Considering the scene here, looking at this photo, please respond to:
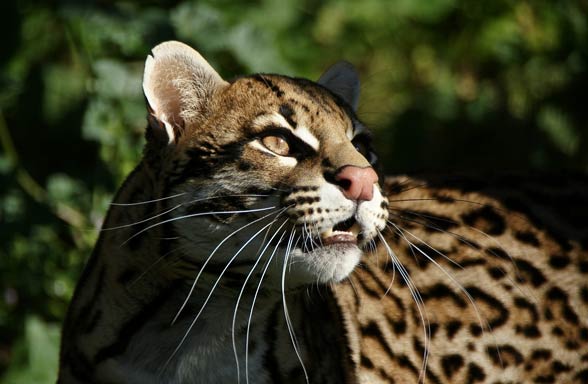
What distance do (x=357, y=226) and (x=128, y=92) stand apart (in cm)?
254

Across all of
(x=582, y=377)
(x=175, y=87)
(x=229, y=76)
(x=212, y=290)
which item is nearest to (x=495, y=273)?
(x=582, y=377)

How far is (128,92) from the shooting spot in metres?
5.69

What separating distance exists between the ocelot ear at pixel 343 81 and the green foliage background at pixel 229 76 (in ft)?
1.01

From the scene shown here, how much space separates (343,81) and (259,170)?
945mm

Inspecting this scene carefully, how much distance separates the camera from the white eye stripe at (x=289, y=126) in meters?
3.58

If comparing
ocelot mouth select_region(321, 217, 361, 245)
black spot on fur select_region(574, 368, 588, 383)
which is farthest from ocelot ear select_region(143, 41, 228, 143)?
black spot on fur select_region(574, 368, 588, 383)

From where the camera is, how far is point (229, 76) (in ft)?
19.4

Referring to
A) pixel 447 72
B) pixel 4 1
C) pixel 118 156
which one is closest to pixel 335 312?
pixel 118 156

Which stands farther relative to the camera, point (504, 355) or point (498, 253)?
point (498, 253)

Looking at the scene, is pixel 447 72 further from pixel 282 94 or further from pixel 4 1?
pixel 282 94

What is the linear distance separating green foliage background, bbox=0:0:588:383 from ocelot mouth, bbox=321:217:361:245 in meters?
1.22

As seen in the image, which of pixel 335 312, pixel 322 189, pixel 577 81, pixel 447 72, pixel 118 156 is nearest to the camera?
pixel 322 189

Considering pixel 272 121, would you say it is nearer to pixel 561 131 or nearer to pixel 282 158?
pixel 282 158

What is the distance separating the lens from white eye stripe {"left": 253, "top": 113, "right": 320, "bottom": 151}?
3576mm
